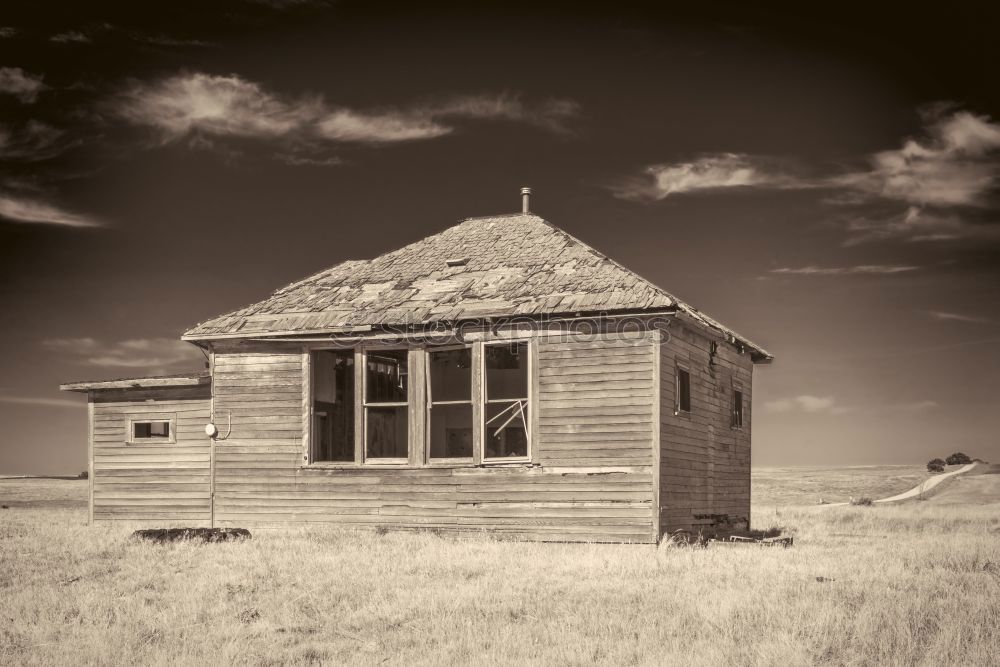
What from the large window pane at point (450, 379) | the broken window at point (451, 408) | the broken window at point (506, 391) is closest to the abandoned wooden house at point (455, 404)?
the broken window at point (506, 391)

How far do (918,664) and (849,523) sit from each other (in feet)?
59.4

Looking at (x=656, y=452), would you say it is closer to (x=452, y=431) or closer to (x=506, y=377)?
(x=506, y=377)

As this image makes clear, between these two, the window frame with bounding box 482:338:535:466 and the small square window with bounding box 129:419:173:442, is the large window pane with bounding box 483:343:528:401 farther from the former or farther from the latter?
the small square window with bounding box 129:419:173:442

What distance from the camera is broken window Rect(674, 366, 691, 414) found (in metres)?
18.9

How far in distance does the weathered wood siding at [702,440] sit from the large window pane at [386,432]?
6.95 m

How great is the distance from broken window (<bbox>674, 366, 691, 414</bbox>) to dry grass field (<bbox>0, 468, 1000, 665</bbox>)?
284 centimetres

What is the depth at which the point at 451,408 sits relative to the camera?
2600cm

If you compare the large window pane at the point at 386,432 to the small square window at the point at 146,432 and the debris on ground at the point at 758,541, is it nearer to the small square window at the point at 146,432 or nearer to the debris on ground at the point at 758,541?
the small square window at the point at 146,432

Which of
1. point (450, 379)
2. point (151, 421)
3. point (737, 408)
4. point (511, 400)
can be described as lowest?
point (151, 421)

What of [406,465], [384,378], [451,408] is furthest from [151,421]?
[451,408]

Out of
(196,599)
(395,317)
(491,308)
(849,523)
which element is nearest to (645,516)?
(491,308)

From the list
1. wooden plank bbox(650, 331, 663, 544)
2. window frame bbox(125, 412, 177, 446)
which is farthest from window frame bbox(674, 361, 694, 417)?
window frame bbox(125, 412, 177, 446)

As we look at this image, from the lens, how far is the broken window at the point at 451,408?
84.0 ft

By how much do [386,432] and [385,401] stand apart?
1338 mm
